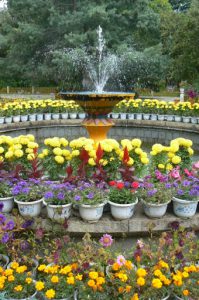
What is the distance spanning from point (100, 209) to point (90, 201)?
161mm

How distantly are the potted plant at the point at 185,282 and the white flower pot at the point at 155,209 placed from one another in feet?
2.64

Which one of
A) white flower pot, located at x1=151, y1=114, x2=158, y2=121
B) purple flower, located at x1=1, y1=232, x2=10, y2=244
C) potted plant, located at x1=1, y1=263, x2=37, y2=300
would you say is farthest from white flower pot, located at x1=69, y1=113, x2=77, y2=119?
potted plant, located at x1=1, y1=263, x2=37, y2=300

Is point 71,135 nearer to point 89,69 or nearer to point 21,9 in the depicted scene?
point 89,69

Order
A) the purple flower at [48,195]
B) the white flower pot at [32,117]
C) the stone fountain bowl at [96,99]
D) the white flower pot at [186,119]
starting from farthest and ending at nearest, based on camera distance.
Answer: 1. the white flower pot at [32,117]
2. the white flower pot at [186,119]
3. the stone fountain bowl at [96,99]
4. the purple flower at [48,195]

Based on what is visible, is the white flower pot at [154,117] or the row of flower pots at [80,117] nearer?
the row of flower pots at [80,117]

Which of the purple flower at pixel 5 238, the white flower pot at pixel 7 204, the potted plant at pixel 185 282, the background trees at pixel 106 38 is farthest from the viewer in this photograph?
the background trees at pixel 106 38

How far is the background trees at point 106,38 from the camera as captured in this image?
893 inches

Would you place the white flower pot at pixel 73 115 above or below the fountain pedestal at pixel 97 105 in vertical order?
below

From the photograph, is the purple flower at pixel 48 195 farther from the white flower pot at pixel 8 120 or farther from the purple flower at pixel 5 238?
the white flower pot at pixel 8 120

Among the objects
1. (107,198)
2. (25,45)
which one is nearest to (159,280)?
(107,198)

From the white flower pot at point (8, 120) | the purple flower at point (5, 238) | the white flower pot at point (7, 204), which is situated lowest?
the purple flower at point (5, 238)

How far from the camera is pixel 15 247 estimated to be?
360 centimetres

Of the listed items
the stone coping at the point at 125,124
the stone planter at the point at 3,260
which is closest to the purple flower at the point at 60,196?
the stone planter at the point at 3,260

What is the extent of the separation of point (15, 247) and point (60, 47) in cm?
2268
